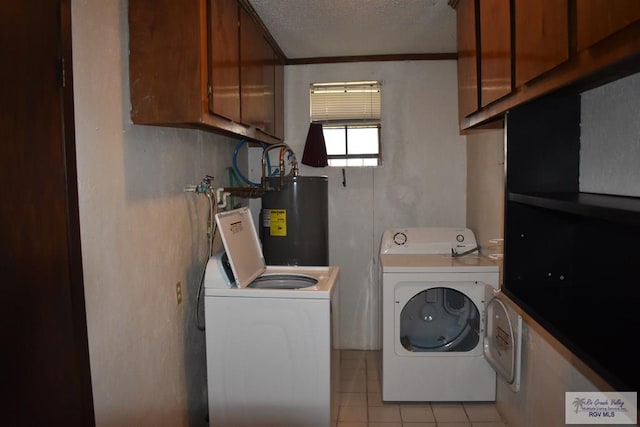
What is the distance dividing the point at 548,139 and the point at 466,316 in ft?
5.20

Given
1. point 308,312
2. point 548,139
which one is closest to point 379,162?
point 308,312

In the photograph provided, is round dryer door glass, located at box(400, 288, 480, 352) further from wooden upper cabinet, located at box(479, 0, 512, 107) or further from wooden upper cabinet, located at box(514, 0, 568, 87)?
wooden upper cabinet, located at box(514, 0, 568, 87)

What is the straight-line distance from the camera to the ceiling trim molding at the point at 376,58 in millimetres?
3453

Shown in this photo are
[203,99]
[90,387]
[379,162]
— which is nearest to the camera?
[90,387]

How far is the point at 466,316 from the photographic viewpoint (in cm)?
284

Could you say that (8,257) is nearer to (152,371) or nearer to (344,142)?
(152,371)

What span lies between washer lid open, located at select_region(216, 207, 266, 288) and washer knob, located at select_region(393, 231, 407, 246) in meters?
1.01

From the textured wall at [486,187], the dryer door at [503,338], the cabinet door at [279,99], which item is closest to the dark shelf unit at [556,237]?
the dryer door at [503,338]

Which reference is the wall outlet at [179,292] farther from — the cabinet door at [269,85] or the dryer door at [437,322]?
the dryer door at [437,322]

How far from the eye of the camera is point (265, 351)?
86.1 inches

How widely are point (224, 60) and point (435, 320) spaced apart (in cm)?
203

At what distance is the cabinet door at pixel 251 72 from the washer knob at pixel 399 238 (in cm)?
121

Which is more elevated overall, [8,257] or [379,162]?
[379,162]

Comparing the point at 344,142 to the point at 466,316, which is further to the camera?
the point at 344,142
